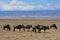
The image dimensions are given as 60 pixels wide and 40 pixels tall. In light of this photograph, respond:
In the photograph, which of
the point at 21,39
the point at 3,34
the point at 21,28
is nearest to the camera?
the point at 21,39

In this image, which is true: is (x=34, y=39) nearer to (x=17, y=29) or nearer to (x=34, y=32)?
(x=34, y=32)

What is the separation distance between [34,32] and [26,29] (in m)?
3.07

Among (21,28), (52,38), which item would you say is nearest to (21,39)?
(52,38)

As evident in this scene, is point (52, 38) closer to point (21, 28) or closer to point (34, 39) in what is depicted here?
point (34, 39)

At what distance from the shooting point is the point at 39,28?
25.3m

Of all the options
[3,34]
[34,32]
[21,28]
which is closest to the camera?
[3,34]

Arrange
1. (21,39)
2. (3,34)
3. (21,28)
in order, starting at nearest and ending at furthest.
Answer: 1. (21,39)
2. (3,34)
3. (21,28)

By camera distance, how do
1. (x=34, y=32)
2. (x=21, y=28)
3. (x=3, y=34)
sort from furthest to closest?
(x=21, y=28) < (x=34, y=32) < (x=3, y=34)

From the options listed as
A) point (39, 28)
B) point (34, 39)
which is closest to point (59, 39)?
point (34, 39)

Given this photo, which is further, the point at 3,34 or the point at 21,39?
the point at 3,34

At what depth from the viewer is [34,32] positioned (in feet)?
81.1

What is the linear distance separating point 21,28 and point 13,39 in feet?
22.7

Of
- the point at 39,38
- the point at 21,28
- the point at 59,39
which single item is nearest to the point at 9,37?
the point at 39,38

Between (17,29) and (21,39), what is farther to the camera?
(17,29)
